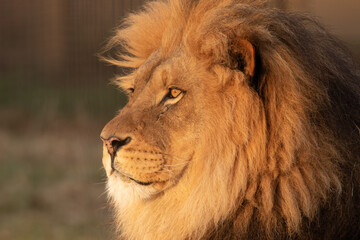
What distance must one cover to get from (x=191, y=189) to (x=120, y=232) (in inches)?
24.6

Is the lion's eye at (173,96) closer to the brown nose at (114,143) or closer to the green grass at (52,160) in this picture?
the brown nose at (114,143)

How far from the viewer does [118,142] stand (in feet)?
8.32

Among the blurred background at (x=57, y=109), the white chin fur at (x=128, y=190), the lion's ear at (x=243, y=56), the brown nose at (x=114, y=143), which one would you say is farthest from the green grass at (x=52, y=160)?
the lion's ear at (x=243, y=56)

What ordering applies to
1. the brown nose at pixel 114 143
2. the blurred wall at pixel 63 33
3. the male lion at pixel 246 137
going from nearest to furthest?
the male lion at pixel 246 137
the brown nose at pixel 114 143
the blurred wall at pixel 63 33

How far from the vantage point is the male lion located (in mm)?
2344

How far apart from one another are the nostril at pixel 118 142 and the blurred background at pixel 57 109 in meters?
0.76

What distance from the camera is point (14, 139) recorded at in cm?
938

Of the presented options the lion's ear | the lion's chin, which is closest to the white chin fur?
the lion's chin

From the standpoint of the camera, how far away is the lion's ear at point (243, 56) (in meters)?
2.38

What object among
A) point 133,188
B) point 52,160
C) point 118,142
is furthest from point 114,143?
point 52,160

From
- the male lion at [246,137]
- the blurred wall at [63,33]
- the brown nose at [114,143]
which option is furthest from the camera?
the blurred wall at [63,33]

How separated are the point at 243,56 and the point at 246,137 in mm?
335

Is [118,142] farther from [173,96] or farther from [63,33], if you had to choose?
[63,33]

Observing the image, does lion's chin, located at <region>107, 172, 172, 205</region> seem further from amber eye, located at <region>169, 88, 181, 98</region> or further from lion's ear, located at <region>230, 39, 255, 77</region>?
lion's ear, located at <region>230, 39, 255, 77</region>
